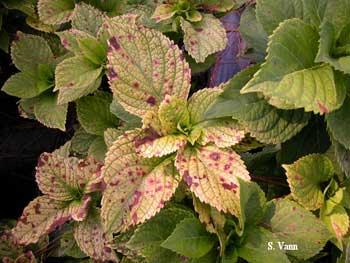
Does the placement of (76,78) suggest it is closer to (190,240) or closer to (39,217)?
(39,217)

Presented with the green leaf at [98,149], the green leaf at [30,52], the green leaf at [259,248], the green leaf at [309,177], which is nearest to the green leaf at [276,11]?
the green leaf at [309,177]

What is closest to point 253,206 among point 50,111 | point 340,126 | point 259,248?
point 259,248

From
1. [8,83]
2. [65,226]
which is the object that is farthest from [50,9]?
[65,226]

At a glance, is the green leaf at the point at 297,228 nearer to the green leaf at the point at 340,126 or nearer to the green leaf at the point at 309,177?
the green leaf at the point at 309,177

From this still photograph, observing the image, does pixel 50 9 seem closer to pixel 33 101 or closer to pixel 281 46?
pixel 33 101

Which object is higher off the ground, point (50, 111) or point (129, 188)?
point (129, 188)

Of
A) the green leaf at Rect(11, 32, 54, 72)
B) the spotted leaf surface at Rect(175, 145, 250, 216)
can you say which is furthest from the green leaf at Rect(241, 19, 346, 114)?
the green leaf at Rect(11, 32, 54, 72)

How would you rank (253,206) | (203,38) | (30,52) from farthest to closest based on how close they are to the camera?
(30,52)
(203,38)
(253,206)

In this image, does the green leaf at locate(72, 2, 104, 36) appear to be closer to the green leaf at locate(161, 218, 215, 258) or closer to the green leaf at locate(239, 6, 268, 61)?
the green leaf at locate(239, 6, 268, 61)
